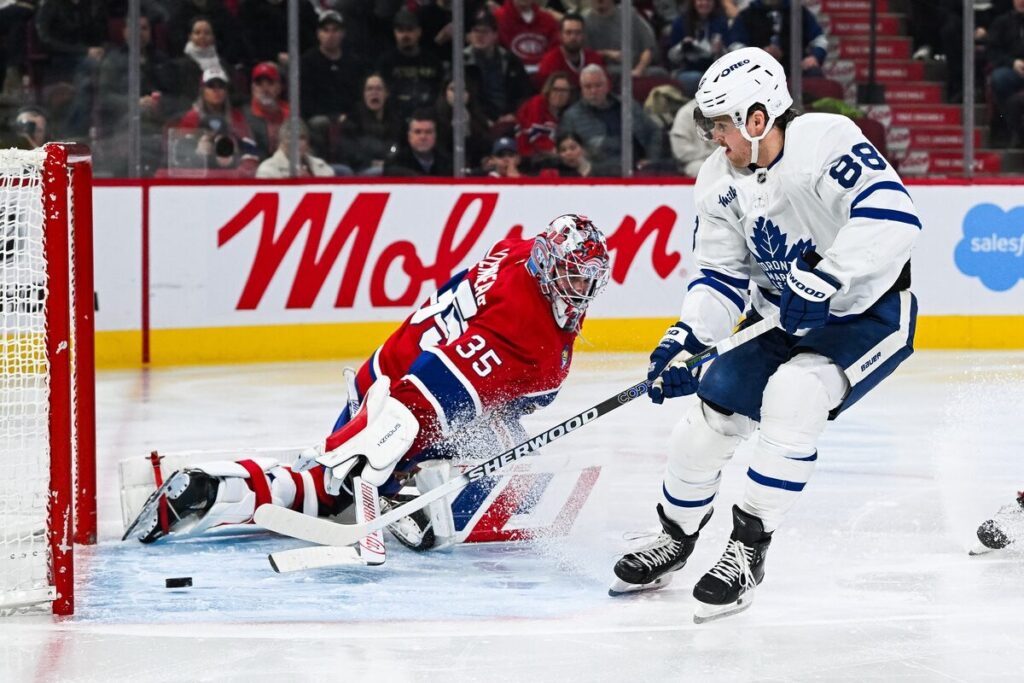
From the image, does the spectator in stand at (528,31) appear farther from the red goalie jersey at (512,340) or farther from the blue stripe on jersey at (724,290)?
the blue stripe on jersey at (724,290)

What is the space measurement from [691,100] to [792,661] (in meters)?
5.31

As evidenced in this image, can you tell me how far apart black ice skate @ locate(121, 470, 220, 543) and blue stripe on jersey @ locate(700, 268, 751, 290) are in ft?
4.19

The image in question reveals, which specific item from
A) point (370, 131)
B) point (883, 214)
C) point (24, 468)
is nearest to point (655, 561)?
point (883, 214)

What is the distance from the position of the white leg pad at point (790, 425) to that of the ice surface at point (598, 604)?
0.87ft

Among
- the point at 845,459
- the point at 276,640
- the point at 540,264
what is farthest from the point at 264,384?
the point at 276,640

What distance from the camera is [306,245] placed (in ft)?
23.9

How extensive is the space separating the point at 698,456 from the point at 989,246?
4.80m

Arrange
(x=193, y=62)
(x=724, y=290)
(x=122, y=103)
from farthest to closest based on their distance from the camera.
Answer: (x=193, y=62)
(x=122, y=103)
(x=724, y=290)

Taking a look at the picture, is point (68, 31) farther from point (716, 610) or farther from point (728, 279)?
point (716, 610)

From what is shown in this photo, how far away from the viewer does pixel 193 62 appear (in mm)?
7199

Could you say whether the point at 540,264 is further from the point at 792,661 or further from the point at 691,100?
the point at 691,100

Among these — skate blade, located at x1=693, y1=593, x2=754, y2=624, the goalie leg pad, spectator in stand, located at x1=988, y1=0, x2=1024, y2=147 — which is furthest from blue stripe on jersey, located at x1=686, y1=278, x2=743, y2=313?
spectator in stand, located at x1=988, y1=0, x2=1024, y2=147

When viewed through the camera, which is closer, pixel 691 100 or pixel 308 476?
pixel 308 476

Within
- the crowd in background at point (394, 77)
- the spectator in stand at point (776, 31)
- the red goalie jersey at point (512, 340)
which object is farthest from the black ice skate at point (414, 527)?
the spectator in stand at point (776, 31)
